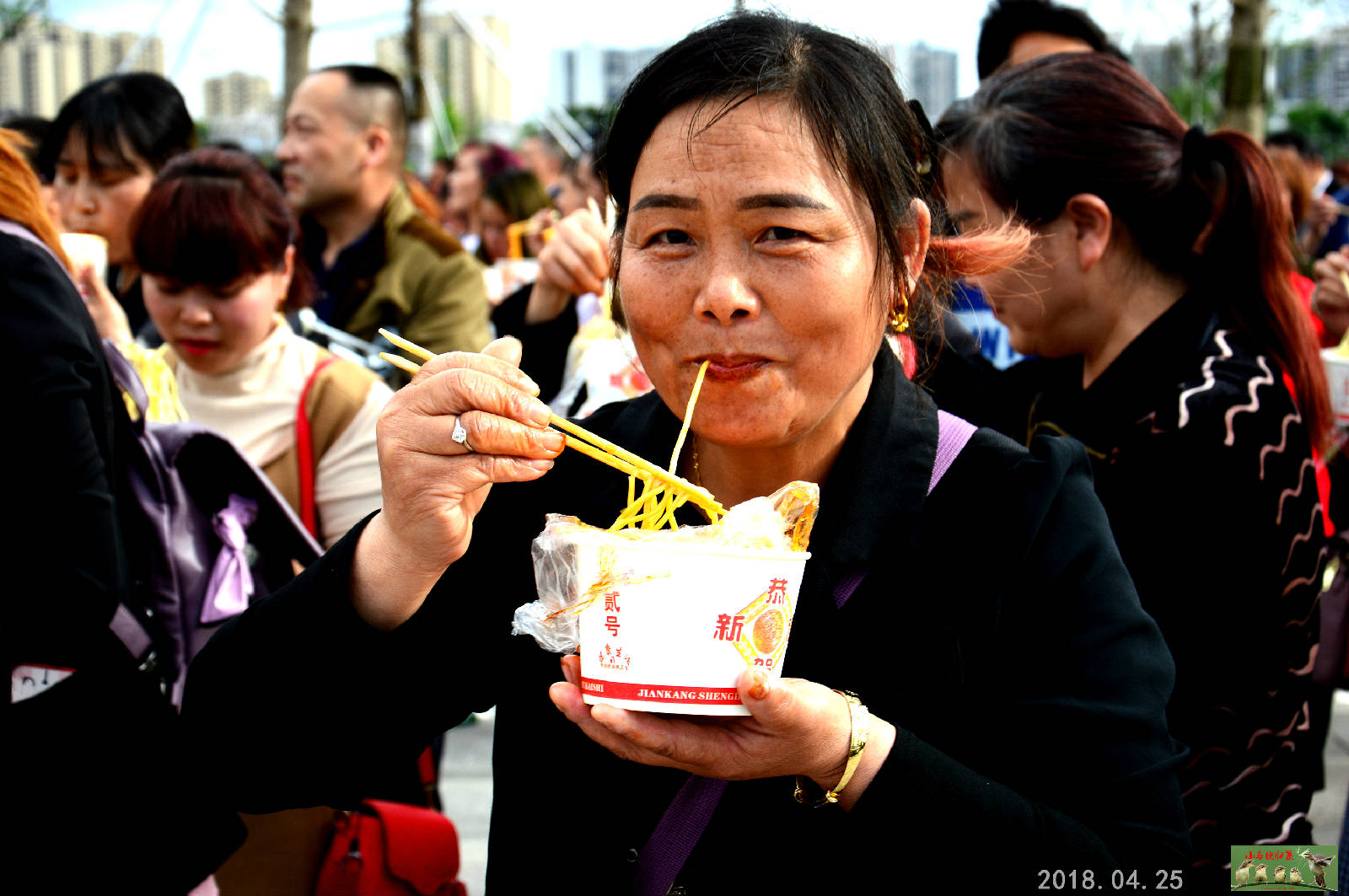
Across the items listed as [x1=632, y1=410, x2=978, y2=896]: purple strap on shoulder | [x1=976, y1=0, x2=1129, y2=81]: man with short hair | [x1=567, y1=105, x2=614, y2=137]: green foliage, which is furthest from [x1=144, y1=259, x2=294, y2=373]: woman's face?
[x1=976, y1=0, x2=1129, y2=81]: man with short hair

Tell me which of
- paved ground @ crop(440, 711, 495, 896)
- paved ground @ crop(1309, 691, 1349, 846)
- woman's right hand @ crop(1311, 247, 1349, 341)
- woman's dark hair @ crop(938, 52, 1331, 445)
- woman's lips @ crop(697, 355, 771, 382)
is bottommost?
paved ground @ crop(440, 711, 495, 896)

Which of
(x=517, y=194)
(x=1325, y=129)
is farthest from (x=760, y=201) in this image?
(x=1325, y=129)

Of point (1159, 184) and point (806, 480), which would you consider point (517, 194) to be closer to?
point (1159, 184)

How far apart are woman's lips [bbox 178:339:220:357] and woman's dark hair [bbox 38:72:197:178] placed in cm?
158

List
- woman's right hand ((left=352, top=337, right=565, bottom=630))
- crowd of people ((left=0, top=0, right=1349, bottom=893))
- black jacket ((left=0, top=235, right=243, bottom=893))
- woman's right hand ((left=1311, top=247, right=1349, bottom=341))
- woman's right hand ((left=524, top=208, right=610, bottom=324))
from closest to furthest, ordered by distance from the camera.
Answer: woman's right hand ((left=352, top=337, right=565, bottom=630)) → crowd of people ((left=0, top=0, right=1349, bottom=893)) → black jacket ((left=0, top=235, right=243, bottom=893)) → woman's right hand ((left=524, top=208, right=610, bottom=324)) → woman's right hand ((left=1311, top=247, right=1349, bottom=341))

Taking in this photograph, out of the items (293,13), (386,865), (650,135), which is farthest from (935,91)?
(293,13)

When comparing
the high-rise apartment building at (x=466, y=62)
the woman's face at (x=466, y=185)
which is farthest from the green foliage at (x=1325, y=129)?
the woman's face at (x=466, y=185)

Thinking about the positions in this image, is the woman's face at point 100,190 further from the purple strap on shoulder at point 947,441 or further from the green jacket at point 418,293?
the purple strap on shoulder at point 947,441

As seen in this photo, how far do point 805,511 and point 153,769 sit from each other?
154 centimetres

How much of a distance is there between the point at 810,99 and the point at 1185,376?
1.29m

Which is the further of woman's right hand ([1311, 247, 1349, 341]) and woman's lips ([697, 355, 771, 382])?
woman's right hand ([1311, 247, 1349, 341])

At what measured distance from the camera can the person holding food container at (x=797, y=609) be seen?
1.53 meters

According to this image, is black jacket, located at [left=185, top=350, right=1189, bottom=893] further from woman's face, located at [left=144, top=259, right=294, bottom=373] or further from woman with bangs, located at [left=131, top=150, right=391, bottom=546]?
woman's face, located at [left=144, top=259, right=294, bottom=373]

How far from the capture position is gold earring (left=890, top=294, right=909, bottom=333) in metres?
1.87
